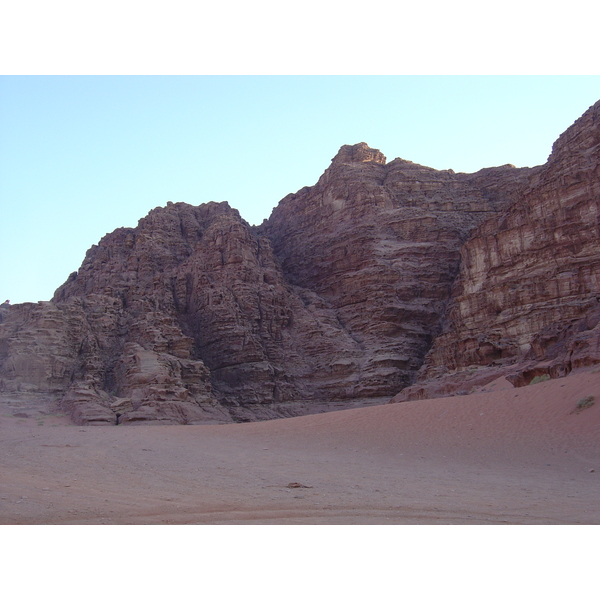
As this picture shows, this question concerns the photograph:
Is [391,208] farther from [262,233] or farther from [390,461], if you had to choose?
[390,461]

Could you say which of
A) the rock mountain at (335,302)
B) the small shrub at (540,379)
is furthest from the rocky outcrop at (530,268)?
the small shrub at (540,379)

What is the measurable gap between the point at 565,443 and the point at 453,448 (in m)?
3.03

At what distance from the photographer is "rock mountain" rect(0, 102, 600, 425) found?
3575cm

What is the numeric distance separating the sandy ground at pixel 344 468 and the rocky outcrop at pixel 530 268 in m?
12.1

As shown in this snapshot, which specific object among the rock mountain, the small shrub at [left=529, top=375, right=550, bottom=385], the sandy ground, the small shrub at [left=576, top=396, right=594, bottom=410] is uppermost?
the rock mountain

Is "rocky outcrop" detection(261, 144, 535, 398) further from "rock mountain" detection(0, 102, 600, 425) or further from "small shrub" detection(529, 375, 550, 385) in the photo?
"small shrub" detection(529, 375, 550, 385)

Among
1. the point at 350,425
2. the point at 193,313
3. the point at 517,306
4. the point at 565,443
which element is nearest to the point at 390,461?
the point at 565,443

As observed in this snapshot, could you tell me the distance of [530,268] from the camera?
4238 cm

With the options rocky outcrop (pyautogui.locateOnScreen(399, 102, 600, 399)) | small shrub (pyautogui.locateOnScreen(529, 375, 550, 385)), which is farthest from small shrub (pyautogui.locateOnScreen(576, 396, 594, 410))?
rocky outcrop (pyautogui.locateOnScreen(399, 102, 600, 399))

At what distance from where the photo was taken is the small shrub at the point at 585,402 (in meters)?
16.7

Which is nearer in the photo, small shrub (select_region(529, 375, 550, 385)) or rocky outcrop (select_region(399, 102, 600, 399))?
small shrub (select_region(529, 375, 550, 385))

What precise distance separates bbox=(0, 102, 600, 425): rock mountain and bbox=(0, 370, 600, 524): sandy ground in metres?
5.05

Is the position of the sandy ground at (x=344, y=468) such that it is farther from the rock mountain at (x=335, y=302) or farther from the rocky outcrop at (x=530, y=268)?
the rocky outcrop at (x=530, y=268)

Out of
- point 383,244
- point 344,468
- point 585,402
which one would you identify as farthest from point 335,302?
point 344,468
